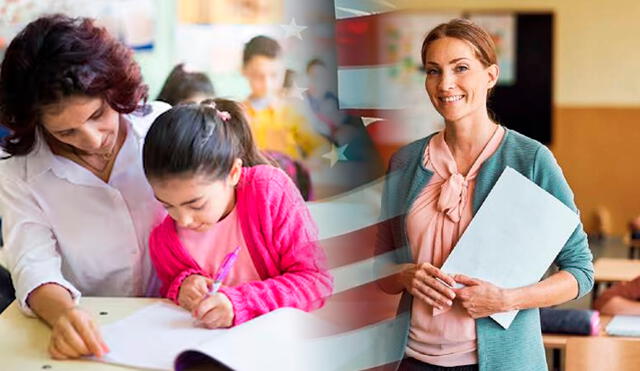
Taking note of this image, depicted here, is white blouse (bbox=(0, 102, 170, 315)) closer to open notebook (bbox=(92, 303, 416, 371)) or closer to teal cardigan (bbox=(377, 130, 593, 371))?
open notebook (bbox=(92, 303, 416, 371))

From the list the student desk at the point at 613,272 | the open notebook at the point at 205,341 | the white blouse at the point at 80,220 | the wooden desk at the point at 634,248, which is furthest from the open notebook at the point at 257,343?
the wooden desk at the point at 634,248

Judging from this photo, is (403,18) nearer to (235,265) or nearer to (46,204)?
(235,265)

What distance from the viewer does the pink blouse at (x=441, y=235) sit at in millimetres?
780

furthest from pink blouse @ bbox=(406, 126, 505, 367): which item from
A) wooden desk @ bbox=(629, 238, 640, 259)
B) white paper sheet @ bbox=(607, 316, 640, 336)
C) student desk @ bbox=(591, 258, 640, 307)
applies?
wooden desk @ bbox=(629, 238, 640, 259)

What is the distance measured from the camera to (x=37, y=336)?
0.86 metres

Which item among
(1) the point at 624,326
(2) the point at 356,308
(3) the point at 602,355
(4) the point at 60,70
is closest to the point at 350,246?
(2) the point at 356,308

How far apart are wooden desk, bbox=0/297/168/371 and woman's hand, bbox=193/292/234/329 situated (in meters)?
0.08

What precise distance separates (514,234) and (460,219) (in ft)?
0.15

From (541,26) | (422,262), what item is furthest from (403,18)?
(541,26)

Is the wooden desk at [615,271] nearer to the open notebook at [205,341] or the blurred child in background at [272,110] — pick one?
the blurred child in background at [272,110]

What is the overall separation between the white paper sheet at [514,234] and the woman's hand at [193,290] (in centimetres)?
21

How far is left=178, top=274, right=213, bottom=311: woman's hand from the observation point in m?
0.84

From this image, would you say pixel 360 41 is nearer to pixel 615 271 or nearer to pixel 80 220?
pixel 80 220

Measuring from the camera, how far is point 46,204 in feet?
3.11
